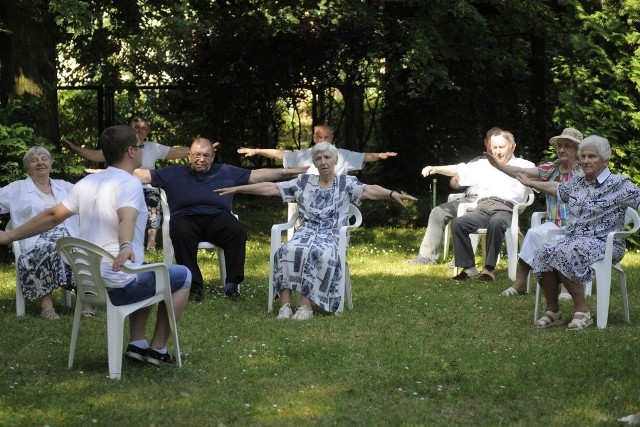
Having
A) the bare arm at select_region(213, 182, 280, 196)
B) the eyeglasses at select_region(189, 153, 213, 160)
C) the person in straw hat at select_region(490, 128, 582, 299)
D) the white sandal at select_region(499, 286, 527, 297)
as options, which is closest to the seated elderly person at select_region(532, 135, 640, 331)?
the person in straw hat at select_region(490, 128, 582, 299)

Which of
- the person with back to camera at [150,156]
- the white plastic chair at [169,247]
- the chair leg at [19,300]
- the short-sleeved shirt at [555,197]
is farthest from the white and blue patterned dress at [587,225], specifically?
the person with back to camera at [150,156]

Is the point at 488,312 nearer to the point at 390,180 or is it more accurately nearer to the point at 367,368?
the point at 367,368

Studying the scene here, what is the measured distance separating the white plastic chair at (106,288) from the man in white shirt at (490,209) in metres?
4.44

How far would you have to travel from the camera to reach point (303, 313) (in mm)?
8375

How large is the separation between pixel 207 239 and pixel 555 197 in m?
2.75

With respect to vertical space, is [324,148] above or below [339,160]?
above

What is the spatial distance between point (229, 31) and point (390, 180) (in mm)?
2977

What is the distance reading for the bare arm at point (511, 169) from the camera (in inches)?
343

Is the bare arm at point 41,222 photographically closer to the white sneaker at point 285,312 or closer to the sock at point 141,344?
the sock at point 141,344

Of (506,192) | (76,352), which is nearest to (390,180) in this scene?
(506,192)

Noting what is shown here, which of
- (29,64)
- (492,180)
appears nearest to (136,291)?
(492,180)

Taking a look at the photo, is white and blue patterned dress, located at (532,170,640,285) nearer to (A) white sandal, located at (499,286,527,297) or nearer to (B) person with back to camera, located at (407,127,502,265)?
(A) white sandal, located at (499,286,527,297)

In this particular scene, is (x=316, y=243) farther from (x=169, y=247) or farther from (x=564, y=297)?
(x=564, y=297)

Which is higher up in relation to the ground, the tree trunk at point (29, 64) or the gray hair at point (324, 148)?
the tree trunk at point (29, 64)
